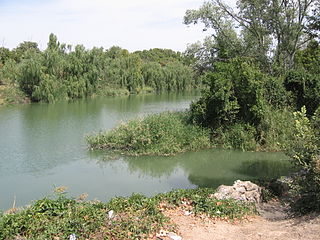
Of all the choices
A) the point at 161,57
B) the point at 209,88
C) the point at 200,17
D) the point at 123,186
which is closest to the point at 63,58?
the point at 200,17

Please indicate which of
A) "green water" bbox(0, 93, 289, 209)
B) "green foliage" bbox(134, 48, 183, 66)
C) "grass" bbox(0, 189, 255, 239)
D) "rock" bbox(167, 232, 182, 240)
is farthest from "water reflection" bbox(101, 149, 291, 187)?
"green foliage" bbox(134, 48, 183, 66)

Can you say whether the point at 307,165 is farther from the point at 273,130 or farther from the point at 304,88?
the point at 304,88

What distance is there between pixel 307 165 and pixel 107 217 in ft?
12.3

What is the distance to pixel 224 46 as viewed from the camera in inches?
829

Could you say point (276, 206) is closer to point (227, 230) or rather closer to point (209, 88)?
point (227, 230)

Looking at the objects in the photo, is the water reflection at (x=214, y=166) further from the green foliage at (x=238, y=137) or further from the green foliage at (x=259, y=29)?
the green foliage at (x=259, y=29)

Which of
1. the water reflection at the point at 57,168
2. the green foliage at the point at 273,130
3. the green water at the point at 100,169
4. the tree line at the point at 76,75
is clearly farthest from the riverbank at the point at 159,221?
the tree line at the point at 76,75

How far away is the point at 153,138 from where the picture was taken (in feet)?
45.1

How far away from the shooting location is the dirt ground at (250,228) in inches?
207

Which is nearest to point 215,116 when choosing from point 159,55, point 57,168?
point 57,168

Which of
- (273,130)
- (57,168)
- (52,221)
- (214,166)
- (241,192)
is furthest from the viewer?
(273,130)

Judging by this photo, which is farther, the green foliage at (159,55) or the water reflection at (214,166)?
the green foliage at (159,55)

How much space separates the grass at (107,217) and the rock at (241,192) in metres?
0.51

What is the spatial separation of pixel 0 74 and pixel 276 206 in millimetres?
35460
